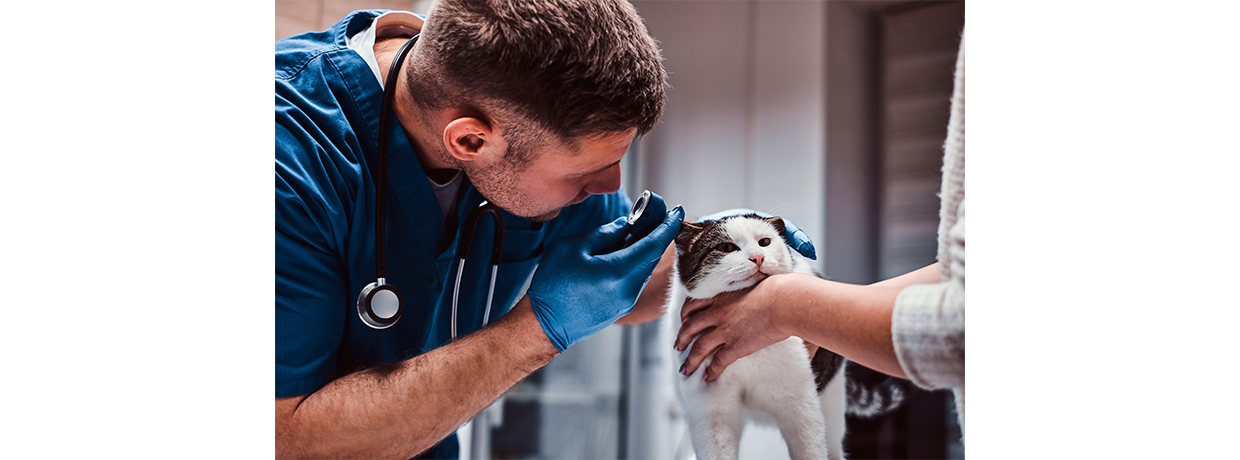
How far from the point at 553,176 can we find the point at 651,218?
0.15m

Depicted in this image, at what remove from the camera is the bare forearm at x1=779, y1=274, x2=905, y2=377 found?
629 mm

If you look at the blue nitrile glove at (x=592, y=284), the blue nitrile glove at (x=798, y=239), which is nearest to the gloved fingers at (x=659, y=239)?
the blue nitrile glove at (x=592, y=284)

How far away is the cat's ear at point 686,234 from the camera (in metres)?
0.82

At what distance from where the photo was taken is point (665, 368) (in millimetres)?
868

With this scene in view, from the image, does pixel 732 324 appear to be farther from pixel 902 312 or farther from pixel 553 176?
pixel 553 176

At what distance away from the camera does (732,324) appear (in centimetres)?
77

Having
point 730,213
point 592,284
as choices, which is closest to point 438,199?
point 592,284

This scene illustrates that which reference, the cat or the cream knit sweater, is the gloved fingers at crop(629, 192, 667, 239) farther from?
the cream knit sweater

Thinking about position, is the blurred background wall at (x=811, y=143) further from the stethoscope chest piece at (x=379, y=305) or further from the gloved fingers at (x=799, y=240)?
the stethoscope chest piece at (x=379, y=305)

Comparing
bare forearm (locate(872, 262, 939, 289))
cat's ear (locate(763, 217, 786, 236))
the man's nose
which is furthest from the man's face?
bare forearm (locate(872, 262, 939, 289))

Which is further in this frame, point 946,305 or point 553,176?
point 553,176

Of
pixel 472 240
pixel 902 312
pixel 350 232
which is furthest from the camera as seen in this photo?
pixel 472 240

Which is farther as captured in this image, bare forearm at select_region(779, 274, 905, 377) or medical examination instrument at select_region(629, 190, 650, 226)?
medical examination instrument at select_region(629, 190, 650, 226)
